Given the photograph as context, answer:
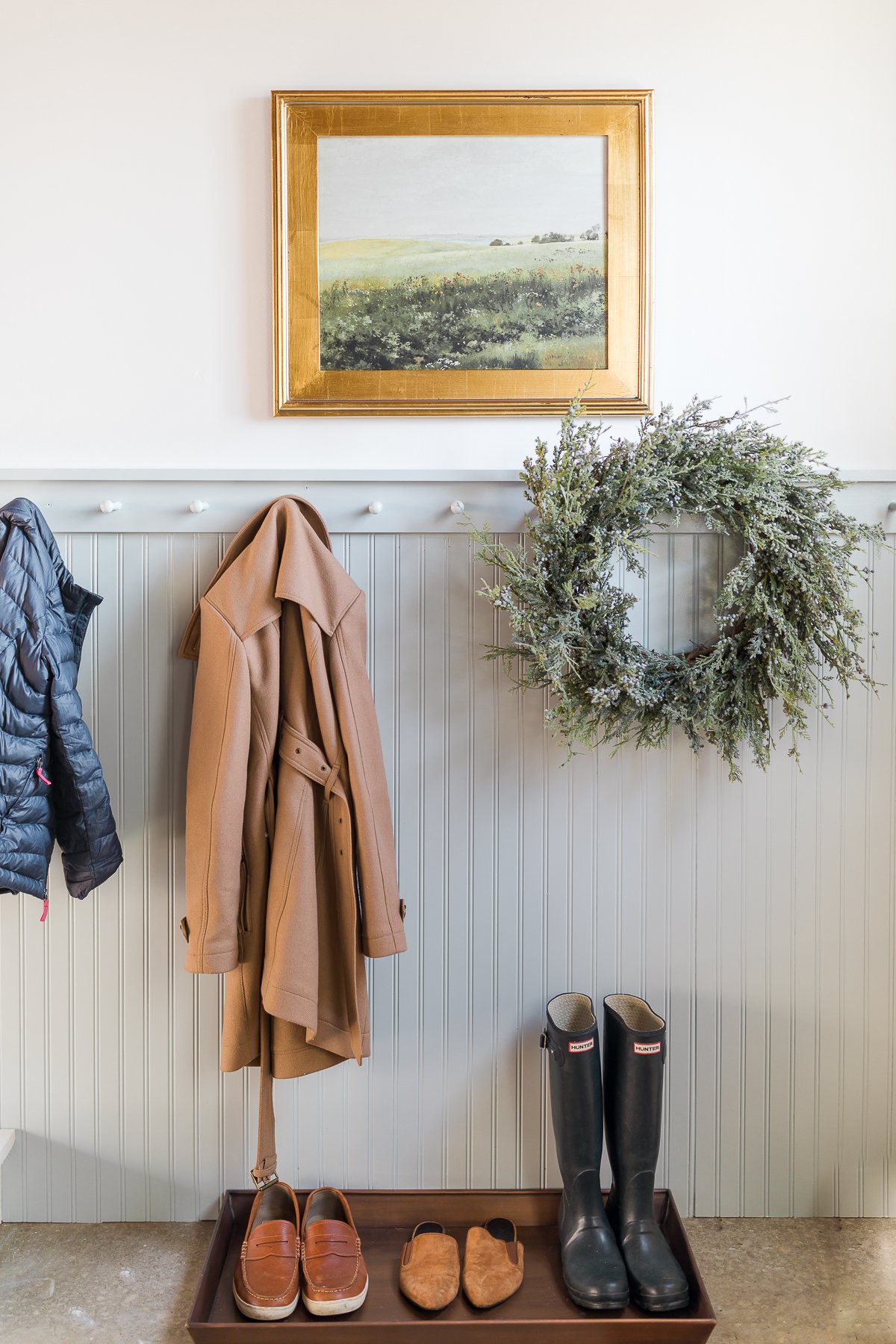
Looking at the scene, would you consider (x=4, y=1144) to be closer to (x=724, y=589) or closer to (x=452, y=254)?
(x=724, y=589)

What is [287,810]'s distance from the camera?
1373 millimetres

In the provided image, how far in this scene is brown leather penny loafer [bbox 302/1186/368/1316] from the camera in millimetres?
1331

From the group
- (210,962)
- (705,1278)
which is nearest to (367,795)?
(210,962)

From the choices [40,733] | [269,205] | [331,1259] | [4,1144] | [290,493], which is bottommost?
[331,1259]

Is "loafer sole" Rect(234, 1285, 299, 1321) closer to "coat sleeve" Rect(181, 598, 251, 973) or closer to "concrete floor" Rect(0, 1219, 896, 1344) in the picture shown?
"concrete floor" Rect(0, 1219, 896, 1344)

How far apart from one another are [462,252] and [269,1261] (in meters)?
1.85

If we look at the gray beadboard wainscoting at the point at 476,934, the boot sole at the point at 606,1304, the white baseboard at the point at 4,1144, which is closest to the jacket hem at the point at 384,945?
the gray beadboard wainscoting at the point at 476,934

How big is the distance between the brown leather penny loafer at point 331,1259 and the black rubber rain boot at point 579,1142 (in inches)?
14.3

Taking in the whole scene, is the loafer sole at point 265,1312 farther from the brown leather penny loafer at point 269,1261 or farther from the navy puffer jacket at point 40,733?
the navy puffer jacket at point 40,733

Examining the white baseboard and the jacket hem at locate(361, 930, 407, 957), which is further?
the white baseboard

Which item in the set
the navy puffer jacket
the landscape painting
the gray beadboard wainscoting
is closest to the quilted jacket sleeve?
the navy puffer jacket

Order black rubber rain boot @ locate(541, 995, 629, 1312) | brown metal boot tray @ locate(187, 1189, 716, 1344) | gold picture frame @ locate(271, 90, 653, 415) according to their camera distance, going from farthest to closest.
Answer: gold picture frame @ locate(271, 90, 653, 415) < black rubber rain boot @ locate(541, 995, 629, 1312) < brown metal boot tray @ locate(187, 1189, 716, 1344)

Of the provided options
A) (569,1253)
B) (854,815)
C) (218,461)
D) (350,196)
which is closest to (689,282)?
(350,196)

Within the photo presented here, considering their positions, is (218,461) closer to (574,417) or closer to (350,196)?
(350,196)
